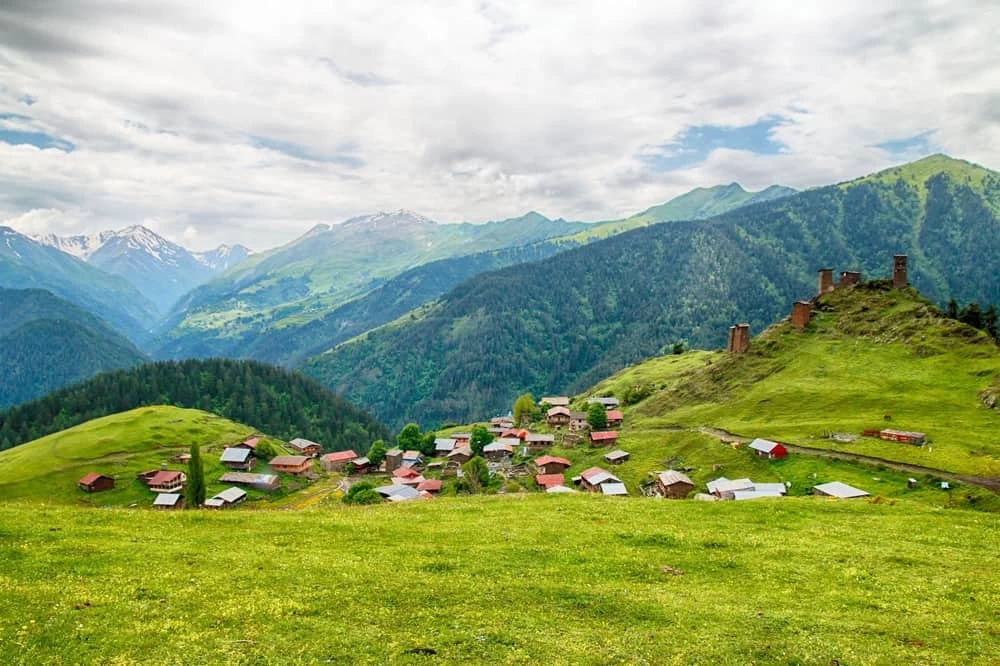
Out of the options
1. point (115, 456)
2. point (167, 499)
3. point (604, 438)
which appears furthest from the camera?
point (115, 456)

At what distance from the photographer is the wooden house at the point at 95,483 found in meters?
131

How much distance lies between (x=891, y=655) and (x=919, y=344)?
11686cm

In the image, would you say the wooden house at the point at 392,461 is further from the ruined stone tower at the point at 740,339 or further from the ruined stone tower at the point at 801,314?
the ruined stone tower at the point at 801,314

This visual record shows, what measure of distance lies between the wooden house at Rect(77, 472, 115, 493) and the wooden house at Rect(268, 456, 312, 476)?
37.8 m

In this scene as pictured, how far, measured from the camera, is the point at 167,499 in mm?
122250

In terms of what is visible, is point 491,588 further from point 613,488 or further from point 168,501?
point 168,501

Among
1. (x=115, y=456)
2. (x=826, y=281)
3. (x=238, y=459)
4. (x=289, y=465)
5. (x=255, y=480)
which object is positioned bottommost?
(x=289, y=465)

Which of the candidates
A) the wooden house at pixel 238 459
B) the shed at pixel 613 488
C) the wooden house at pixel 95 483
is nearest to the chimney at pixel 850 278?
the shed at pixel 613 488

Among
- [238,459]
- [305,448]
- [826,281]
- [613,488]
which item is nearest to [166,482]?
[238,459]

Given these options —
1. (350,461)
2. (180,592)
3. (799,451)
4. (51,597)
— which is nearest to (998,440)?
(799,451)

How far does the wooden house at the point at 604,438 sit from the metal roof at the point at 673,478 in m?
32.8

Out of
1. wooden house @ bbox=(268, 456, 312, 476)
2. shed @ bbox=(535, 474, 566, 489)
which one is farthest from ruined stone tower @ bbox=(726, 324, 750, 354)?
wooden house @ bbox=(268, 456, 312, 476)

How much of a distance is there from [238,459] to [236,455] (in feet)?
7.18

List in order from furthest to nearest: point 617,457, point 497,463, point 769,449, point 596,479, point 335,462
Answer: point 335,462 < point 497,463 < point 617,457 < point 596,479 < point 769,449
